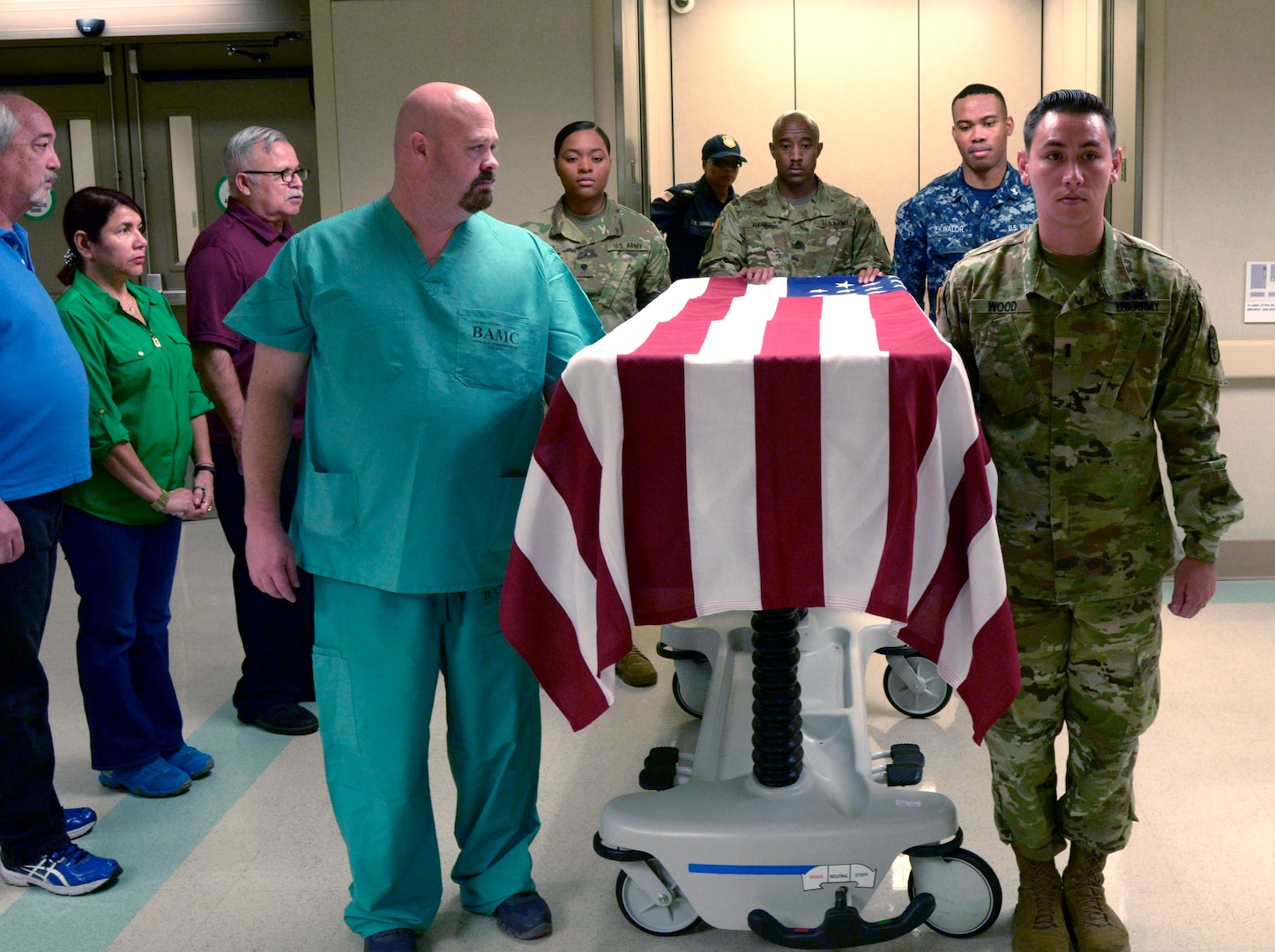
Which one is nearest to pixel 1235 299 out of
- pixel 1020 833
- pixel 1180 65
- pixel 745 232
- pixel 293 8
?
pixel 1180 65

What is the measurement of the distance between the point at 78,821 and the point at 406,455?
1404mm

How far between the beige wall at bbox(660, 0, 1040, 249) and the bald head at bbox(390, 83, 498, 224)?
380 cm

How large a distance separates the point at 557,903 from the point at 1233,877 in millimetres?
1342

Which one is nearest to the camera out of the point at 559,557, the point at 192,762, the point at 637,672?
the point at 559,557

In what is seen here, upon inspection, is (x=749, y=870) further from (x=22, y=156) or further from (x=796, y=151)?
(x=796, y=151)

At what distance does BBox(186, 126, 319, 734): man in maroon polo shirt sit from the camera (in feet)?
10.5

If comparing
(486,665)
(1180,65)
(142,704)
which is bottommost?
(142,704)

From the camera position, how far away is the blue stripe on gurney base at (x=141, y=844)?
2357mm

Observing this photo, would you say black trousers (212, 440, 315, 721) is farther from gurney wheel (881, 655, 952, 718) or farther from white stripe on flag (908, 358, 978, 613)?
white stripe on flag (908, 358, 978, 613)

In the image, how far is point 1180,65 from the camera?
4488mm

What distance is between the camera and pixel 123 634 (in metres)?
2.89

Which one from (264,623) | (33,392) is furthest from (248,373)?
(33,392)

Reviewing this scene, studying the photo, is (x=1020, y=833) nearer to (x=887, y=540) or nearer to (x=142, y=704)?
(x=887, y=540)

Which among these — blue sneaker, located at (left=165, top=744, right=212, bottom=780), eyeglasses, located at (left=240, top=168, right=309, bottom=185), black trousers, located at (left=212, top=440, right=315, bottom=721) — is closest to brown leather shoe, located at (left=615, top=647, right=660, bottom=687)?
black trousers, located at (left=212, top=440, right=315, bottom=721)
